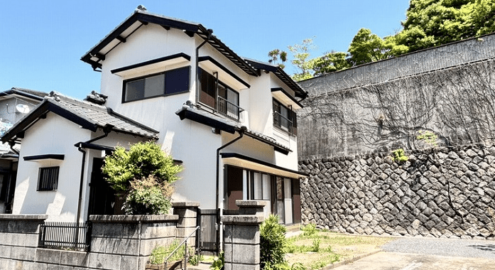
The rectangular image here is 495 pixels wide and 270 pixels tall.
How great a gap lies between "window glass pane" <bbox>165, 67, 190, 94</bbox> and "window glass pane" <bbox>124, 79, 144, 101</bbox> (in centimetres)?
131

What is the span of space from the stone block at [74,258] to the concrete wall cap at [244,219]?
3.45 m

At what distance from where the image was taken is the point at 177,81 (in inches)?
460

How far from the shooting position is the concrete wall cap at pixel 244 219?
6.02 meters

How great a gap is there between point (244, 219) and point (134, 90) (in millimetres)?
8593

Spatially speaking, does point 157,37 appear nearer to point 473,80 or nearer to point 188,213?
point 188,213

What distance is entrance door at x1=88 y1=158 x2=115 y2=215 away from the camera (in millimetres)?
9250

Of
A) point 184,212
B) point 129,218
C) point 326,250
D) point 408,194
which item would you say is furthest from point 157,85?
point 408,194

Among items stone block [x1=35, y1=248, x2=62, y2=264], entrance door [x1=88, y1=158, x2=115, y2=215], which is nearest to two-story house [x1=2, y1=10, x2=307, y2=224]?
entrance door [x1=88, y1=158, x2=115, y2=215]

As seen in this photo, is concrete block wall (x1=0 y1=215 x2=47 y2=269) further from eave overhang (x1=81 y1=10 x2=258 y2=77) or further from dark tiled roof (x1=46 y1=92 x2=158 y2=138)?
eave overhang (x1=81 y1=10 x2=258 y2=77)

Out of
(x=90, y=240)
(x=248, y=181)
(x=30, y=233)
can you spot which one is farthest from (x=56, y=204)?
(x=248, y=181)

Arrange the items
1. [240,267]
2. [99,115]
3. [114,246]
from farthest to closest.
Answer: [99,115] < [114,246] < [240,267]

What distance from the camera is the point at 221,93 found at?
1327 cm

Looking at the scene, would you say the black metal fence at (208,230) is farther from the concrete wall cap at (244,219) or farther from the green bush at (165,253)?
the concrete wall cap at (244,219)

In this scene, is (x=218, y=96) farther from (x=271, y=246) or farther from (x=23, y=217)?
(x=271, y=246)
